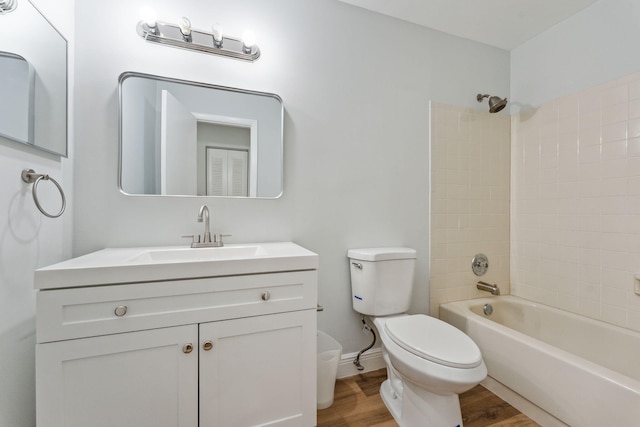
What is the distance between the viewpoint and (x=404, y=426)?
1284 millimetres

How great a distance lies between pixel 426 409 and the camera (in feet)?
3.93

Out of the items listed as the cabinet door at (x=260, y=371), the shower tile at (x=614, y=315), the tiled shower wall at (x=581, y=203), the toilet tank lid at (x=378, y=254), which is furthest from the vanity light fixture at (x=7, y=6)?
the shower tile at (x=614, y=315)

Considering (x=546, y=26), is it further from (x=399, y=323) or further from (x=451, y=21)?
(x=399, y=323)

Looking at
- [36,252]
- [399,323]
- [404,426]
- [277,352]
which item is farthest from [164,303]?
[404,426]

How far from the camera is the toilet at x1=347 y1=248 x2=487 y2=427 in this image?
109 cm

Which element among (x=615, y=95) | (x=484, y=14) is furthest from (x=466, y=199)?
(x=484, y=14)

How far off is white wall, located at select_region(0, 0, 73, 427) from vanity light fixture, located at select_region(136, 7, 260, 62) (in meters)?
0.33

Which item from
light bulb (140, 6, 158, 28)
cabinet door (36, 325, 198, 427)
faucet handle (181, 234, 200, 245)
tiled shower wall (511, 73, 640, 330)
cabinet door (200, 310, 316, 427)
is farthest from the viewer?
tiled shower wall (511, 73, 640, 330)

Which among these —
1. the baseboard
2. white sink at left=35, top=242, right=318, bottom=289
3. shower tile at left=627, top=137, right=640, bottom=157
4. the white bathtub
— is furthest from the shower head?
the baseboard

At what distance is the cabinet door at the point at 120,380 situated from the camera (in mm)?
855

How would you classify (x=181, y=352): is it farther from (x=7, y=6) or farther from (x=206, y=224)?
(x=7, y=6)

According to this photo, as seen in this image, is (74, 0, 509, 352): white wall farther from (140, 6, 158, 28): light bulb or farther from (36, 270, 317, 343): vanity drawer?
(36, 270, 317, 343): vanity drawer

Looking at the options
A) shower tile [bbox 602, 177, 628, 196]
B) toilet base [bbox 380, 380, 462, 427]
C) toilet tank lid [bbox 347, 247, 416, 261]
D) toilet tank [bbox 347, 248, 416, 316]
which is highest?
shower tile [bbox 602, 177, 628, 196]

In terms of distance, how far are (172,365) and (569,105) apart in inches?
106
